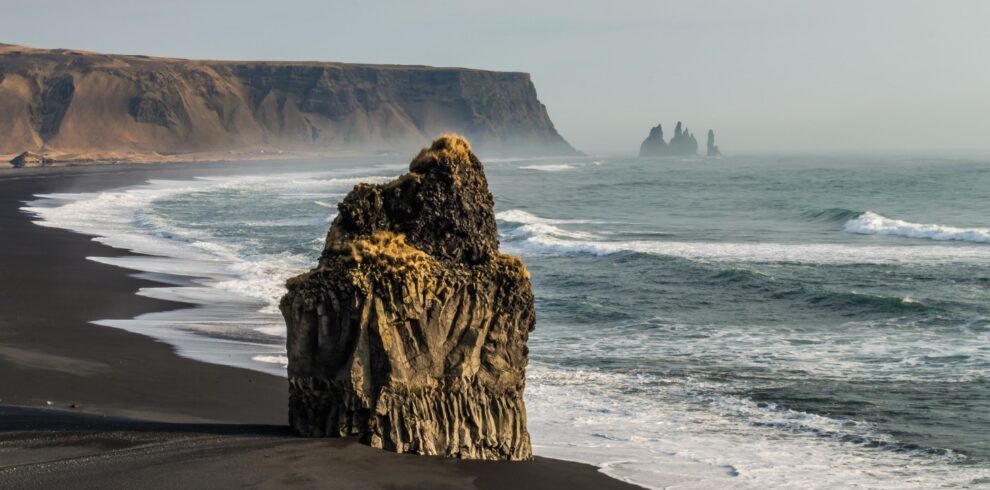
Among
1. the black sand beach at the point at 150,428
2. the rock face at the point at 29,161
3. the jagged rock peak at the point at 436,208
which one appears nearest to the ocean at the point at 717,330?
the black sand beach at the point at 150,428

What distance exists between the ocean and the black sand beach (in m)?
1.11

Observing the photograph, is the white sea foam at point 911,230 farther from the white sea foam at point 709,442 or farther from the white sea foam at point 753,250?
the white sea foam at point 709,442

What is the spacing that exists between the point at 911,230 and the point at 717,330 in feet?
83.6

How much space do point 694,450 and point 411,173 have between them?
4.52 m

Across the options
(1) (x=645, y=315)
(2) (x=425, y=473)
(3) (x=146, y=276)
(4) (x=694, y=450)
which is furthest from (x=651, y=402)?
(3) (x=146, y=276)

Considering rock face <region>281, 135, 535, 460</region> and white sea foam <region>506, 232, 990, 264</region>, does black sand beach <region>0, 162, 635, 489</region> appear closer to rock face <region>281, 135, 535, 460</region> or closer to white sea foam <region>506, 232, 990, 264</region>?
rock face <region>281, 135, 535, 460</region>

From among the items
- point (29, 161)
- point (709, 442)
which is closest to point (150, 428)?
point (709, 442)

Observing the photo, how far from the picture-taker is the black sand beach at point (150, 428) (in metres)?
9.21

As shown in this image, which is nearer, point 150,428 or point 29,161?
point 150,428

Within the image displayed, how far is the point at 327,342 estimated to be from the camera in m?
10.1

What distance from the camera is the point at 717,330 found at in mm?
20672

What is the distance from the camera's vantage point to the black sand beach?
363 inches

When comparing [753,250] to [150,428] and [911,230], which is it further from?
[150,428]

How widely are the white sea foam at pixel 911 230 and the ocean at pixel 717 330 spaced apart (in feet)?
0.42
